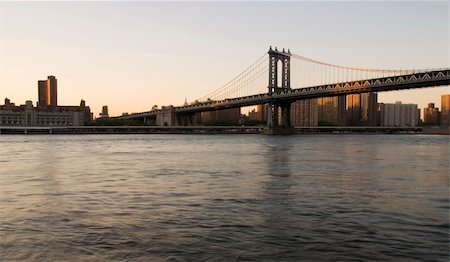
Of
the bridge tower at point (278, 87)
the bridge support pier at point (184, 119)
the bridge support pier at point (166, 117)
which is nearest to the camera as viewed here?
the bridge tower at point (278, 87)

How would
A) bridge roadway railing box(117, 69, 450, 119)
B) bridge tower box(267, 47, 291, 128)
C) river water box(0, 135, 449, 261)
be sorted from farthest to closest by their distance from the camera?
Result: bridge tower box(267, 47, 291, 128) < bridge roadway railing box(117, 69, 450, 119) < river water box(0, 135, 449, 261)

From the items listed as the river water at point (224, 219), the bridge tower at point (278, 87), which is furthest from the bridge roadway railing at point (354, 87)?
the river water at point (224, 219)

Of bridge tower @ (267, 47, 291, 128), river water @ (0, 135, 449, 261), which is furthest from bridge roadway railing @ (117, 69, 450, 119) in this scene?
river water @ (0, 135, 449, 261)

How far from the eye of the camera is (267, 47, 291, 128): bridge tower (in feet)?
387

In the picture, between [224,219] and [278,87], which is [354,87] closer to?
[278,87]

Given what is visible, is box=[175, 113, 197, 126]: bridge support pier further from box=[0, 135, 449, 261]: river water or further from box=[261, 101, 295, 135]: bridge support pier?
box=[0, 135, 449, 261]: river water

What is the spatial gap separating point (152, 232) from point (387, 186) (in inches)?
469

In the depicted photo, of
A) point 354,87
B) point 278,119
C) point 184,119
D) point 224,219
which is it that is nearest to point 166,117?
point 184,119

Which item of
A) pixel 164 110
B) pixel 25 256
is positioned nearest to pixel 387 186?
pixel 25 256

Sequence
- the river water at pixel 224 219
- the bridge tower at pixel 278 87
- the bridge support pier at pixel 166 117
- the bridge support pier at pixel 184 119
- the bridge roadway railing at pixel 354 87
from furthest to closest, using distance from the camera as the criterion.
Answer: the bridge support pier at pixel 184 119
the bridge support pier at pixel 166 117
the bridge tower at pixel 278 87
the bridge roadway railing at pixel 354 87
the river water at pixel 224 219

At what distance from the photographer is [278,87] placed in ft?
388

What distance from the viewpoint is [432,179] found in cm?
2138

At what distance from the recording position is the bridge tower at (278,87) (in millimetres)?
118062

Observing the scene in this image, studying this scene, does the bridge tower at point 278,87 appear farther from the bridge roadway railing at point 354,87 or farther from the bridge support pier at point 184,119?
the bridge support pier at point 184,119
